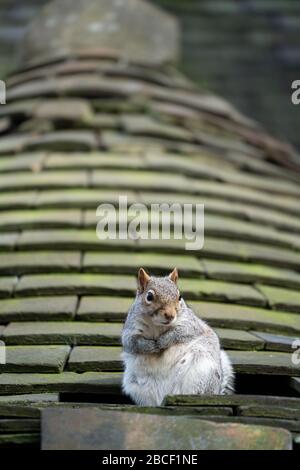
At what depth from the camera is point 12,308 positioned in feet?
14.5

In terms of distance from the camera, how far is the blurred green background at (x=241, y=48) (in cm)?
969

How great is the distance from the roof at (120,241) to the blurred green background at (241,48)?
1.75 metres

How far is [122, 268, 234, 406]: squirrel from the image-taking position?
3.54 m

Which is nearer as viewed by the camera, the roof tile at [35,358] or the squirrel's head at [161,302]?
the squirrel's head at [161,302]

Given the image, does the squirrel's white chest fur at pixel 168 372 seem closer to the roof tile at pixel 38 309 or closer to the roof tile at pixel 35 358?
the roof tile at pixel 35 358

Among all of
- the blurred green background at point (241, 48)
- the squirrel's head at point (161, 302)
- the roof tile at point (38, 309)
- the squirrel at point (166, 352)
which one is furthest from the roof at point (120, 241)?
A: the blurred green background at point (241, 48)

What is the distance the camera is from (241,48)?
10.0 metres

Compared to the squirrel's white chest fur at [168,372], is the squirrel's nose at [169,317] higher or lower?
higher

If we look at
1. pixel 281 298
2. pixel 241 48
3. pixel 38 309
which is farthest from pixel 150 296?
pixel 241 48

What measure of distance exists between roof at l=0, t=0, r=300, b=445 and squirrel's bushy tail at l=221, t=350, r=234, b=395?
8 centimetres

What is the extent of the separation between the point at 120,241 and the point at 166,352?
61.9 inches

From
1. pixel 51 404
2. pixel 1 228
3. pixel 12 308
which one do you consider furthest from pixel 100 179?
pixel 51 404

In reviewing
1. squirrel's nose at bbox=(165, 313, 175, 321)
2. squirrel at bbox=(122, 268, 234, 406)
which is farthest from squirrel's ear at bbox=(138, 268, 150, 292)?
squirrel's nose at bbox=(165, 313, 175, 321)

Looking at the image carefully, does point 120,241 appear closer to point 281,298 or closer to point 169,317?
point 281,298
